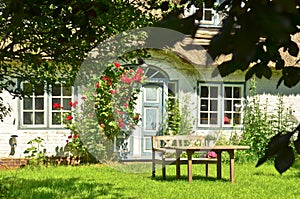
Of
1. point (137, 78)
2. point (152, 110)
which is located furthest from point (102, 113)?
point (152, 110)

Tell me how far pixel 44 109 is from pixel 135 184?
406 centimetres

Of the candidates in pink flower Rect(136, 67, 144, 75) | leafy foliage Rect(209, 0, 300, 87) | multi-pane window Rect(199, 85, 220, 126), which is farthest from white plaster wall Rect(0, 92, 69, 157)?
leafy foliage Rect(209, 0, 300, 87)

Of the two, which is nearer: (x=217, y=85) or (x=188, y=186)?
(x=188, y=186)

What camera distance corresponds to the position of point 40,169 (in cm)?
1078

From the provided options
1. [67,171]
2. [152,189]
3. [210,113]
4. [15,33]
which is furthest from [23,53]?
[210,113]

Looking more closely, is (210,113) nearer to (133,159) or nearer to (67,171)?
(133,159)

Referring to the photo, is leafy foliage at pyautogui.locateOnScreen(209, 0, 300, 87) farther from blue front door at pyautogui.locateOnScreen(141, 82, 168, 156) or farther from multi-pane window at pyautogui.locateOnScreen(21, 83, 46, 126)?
blue front door at pyautogui.locateOnScreen(141, 82, 168, 156)

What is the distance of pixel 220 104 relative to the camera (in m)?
13.5

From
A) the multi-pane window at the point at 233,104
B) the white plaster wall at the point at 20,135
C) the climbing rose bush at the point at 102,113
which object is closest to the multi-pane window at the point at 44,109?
the white plaster wall at the point at 20,135

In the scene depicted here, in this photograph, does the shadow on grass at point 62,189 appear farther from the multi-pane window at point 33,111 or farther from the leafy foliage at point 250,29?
the leafy foliage at point 250,29

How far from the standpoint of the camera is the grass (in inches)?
300

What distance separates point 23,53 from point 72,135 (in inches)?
275

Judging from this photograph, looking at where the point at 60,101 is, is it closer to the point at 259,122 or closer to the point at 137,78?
the point at 137,78

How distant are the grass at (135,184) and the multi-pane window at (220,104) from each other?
265 centimetres
